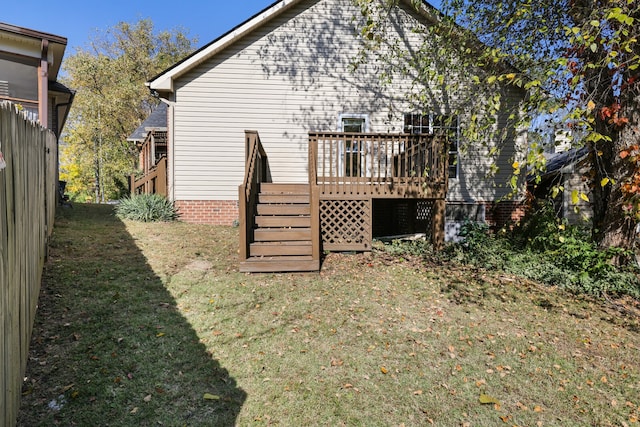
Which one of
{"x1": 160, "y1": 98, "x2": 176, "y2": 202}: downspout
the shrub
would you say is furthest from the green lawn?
{"x1": 160, "y1": 98, "x2": 176, "y2": 202}: downspout

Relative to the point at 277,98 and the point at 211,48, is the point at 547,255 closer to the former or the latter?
the point at 277,98

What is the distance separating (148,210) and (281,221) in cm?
454

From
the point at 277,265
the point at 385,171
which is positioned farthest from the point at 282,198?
the point at 385,171

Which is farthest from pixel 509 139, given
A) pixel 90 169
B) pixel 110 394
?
pixel 90 169

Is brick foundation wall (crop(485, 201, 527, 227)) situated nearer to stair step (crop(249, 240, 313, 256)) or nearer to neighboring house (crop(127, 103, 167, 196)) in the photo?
stair step (crop(249, 240, 313, 256))

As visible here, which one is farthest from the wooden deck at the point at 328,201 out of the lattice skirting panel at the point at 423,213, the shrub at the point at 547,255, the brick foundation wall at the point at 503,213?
the brick foundation wall at the point at 503,213

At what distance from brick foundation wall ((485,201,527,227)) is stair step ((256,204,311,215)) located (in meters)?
6.11

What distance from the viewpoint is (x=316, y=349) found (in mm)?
4000

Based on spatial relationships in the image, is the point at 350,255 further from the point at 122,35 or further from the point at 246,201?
the point at 122,35

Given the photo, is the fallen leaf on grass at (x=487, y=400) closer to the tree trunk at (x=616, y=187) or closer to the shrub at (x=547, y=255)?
the shrub at (x=547, y=255)

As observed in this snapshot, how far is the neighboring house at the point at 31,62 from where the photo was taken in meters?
8.05

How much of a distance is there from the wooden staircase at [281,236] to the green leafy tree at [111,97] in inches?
855

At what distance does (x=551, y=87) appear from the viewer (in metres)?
5.91

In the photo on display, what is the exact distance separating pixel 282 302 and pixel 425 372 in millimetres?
2163
